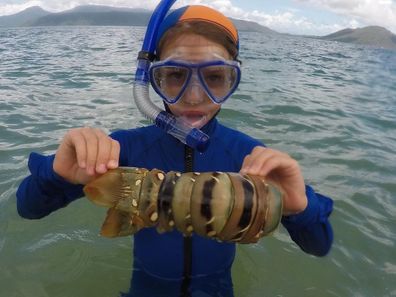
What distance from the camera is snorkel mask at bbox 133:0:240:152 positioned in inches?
Answer: 105

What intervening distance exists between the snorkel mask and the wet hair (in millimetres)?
41

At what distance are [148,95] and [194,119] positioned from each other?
385mm

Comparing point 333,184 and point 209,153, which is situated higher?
point 209,153

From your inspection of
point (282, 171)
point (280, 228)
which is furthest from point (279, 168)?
point (280, 228)

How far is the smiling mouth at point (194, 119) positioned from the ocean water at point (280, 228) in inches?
81.1

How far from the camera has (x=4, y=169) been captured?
19.9 feet

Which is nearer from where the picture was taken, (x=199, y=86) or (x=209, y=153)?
(x=199, y=86)

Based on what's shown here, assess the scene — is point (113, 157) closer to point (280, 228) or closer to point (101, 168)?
point (101, 168)

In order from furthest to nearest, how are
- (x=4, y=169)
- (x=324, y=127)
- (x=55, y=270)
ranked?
(x=324, y=127) < (x=4, y=169) < (x=55, y=270)

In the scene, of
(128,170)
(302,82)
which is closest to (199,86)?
(128,170)

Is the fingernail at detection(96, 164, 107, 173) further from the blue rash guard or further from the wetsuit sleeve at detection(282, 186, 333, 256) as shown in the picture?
the wetsuit sleeve at detection(282, 186, 333, 256)

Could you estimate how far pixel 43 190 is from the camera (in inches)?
103

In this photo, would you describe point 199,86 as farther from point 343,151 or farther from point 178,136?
point 343,151

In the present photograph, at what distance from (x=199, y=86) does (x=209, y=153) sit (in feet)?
1.84
